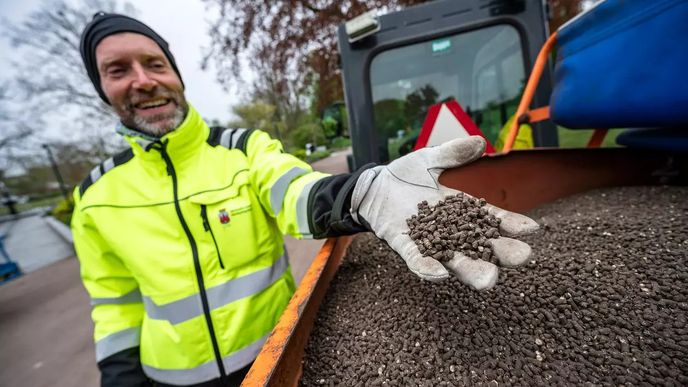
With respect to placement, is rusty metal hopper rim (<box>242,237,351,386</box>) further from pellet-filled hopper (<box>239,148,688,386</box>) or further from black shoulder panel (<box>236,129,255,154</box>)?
black shoulder panel (<box>236,129,255,154</box>)

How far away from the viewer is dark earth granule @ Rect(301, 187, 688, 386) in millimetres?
865

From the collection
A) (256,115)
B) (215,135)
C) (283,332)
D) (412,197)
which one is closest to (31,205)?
(256,115)

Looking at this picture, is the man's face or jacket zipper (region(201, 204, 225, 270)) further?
the man's face

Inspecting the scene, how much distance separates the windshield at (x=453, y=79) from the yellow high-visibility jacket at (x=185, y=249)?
181cm

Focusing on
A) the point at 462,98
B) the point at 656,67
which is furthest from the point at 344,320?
the point at 462,98

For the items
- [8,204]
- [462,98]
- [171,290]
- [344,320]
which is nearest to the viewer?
[344,320]

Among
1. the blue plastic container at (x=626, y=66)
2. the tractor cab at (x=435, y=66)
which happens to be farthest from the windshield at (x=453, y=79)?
the blue plastic container at (x=626, y=66)

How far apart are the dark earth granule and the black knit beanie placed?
1656mm

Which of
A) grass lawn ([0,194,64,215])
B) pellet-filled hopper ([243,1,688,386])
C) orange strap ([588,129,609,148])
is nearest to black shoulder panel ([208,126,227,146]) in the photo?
pellet-filled hopper ([243,1,688,386])

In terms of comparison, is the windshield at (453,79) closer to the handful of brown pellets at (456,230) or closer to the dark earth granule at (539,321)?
the dark earth granule at (539,321)

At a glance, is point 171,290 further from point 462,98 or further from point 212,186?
point 462,98

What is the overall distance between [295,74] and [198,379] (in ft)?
24.0

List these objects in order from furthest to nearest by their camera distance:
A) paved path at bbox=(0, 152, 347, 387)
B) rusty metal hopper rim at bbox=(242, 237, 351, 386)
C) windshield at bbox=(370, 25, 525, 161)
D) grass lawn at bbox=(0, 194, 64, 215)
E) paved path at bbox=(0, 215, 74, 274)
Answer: grass lawn at bbox=(0, 194, 64, 215)
paved path at bbox=(0, 215, 74, 274)
paved path at bbox=(0, 152, 347, 387)
windshield at bbox=(370, 25, 525, 161)
rusty metal hopper rim at bbox=(242, 237, 351, 386)

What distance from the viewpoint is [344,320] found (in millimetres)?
1213
